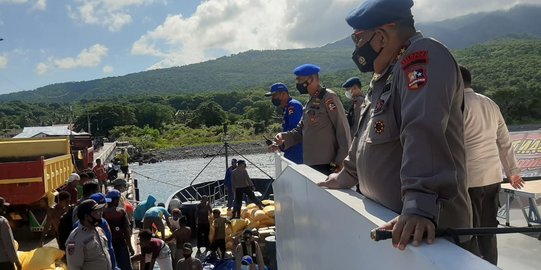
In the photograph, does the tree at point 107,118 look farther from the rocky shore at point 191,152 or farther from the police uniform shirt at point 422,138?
the police uniform shirt at point 422,138

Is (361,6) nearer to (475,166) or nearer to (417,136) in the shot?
(417,136)

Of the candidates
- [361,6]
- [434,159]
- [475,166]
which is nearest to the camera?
[434,159]

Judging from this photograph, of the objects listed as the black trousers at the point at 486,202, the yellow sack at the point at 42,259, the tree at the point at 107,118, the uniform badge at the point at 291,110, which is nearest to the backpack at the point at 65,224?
the yellow sack at the point at 42,259

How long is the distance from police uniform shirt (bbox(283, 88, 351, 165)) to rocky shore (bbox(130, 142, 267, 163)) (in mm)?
56966

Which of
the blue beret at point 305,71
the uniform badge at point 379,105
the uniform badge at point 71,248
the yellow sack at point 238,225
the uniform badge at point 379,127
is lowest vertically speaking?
the yellow sack at point 238,225

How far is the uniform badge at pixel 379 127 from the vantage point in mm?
1711

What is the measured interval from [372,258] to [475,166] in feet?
4.25

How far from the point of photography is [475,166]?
267 cm

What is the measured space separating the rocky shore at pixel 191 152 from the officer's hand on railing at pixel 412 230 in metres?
59.5

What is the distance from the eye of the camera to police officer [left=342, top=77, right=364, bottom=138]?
410cm

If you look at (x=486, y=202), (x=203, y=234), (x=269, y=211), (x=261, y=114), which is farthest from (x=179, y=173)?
(x=486, y=202)

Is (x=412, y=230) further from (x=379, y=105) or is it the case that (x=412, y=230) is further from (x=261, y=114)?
(x=261, y=114)

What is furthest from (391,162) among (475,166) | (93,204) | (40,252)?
(40,252)

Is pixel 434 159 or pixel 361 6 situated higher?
pixel 361 6
